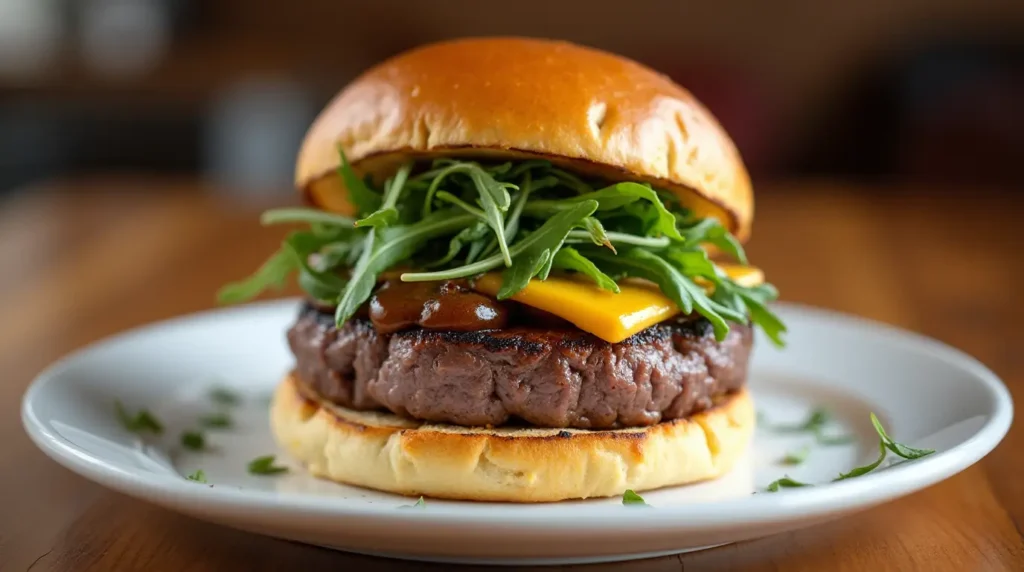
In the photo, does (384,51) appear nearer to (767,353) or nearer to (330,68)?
(330,68)

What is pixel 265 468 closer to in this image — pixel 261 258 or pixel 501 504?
pixel 501 504

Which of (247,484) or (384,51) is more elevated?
(247,484)

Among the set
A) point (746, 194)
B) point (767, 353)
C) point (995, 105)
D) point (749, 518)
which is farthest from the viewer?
point (995, 105)

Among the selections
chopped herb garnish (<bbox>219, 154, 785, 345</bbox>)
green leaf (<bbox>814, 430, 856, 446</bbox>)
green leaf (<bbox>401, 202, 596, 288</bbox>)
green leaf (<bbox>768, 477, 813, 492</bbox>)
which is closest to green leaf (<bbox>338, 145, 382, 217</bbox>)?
chopped herb garnish (<bbox>219, 154, 785, 345</bbox>)

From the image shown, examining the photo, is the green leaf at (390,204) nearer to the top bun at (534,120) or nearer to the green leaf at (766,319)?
the top bun at (534,120)

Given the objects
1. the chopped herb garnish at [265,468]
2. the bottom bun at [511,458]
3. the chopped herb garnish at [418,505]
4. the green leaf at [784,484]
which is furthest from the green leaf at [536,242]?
the green leaf at [784,484]

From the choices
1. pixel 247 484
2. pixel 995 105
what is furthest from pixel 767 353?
pixel 995 105

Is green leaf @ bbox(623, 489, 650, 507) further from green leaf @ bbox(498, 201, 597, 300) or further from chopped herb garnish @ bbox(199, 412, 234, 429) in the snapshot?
chopped herb garnish @ bbox(199, 412, 234, 429)
